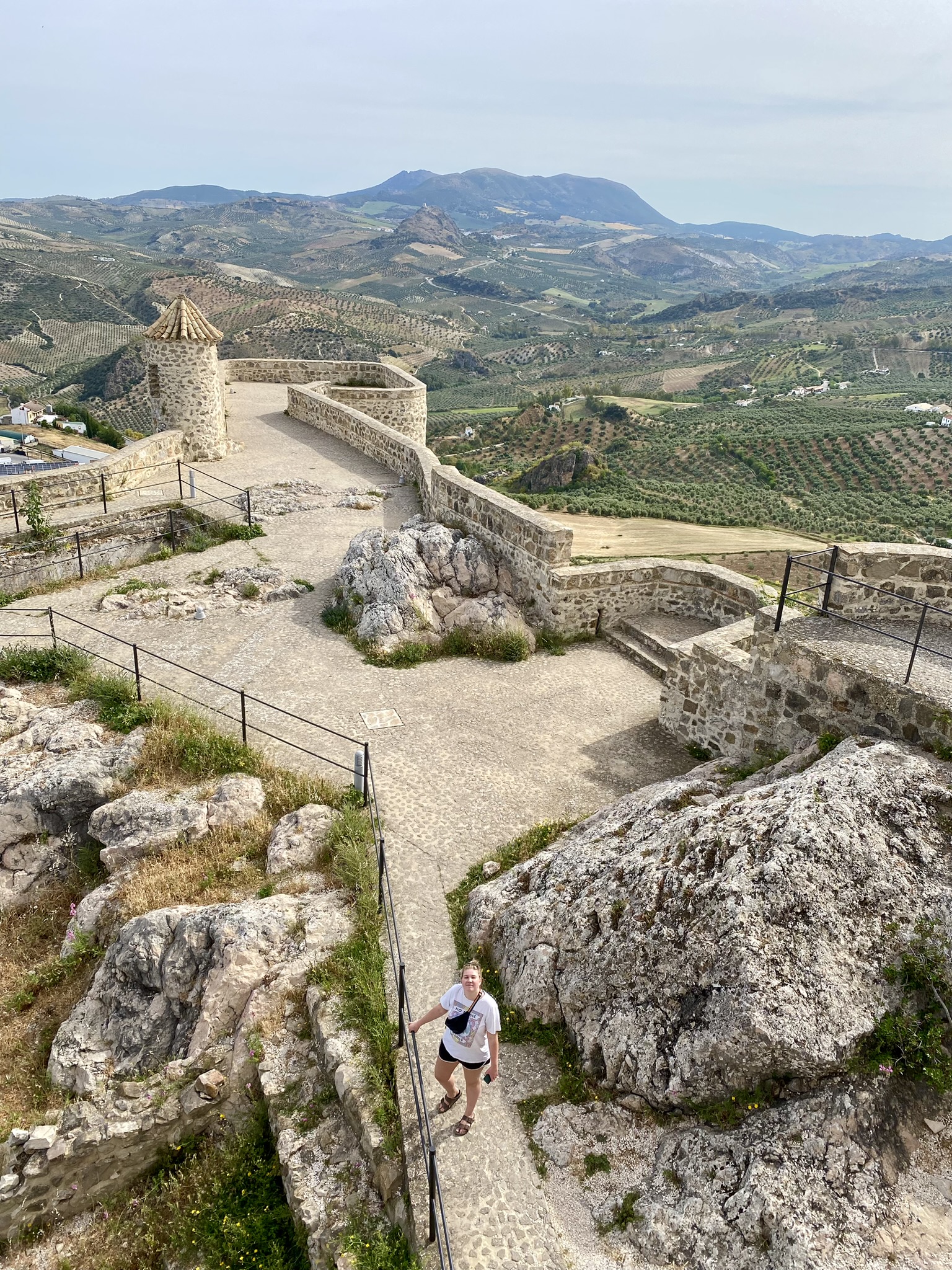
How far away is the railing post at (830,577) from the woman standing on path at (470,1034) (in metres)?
5.00

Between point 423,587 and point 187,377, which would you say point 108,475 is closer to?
point 187,377

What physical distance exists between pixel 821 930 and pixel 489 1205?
8.64 ft

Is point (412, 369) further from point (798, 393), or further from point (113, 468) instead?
point (113, 468)

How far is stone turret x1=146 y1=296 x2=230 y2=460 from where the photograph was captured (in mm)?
18031

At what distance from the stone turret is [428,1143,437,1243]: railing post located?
17.1m

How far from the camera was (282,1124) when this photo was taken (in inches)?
234

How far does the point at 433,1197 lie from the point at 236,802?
4781 millimetres

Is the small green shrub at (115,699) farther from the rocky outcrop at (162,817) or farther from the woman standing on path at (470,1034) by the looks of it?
the woman standing on path at (470,1034)

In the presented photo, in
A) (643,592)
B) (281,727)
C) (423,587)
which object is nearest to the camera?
(281,727)

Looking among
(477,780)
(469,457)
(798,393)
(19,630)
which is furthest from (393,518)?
(798,393)

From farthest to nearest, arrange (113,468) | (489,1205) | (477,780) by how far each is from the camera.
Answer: (113,468), (477,780), (489,1205)

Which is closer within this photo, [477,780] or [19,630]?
[477,780]

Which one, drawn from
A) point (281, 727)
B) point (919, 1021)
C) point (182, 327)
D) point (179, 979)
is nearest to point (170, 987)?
point (179, 979)

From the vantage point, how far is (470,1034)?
527 centimetres
